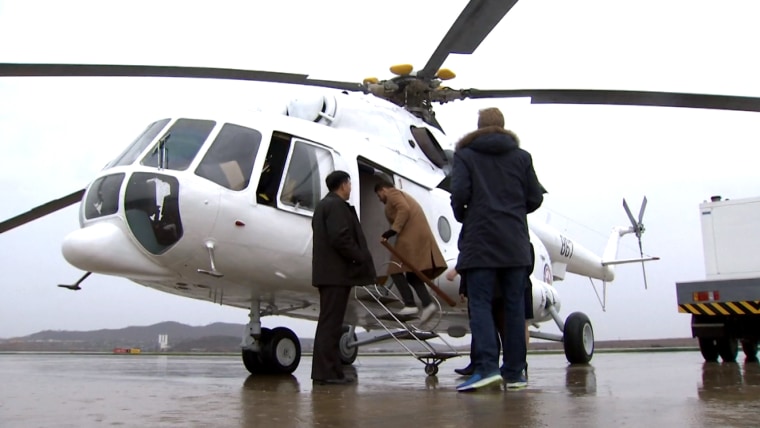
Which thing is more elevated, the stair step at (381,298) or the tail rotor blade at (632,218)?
the tail rotor blade at (632,218)

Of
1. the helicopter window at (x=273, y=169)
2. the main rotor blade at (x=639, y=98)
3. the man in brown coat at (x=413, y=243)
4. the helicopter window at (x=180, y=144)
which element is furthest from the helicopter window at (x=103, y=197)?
the main rotor blade at (x=639, y=98)

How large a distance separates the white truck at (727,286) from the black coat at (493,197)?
19.3 feet

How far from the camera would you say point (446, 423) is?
305 cm

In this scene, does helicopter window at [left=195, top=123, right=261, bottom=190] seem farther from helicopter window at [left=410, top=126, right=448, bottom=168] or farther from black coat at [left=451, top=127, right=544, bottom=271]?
helicopter window at [left=410, top=126, right=448, bottom=168]

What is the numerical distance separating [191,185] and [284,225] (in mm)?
965

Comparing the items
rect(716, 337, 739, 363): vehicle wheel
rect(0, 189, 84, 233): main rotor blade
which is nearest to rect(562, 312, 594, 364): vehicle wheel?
rect(716, 337, 739, 363): vehicle wheel

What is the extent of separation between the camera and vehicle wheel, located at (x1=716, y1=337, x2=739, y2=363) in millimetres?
10086

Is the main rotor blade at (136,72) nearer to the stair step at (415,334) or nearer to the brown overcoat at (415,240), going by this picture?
the brown overcoat at (415,240)

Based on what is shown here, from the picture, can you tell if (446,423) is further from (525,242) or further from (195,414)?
(525,242)

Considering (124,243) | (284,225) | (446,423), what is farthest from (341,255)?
(446,423)

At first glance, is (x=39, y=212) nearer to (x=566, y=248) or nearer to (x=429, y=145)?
(x=429, y=145)

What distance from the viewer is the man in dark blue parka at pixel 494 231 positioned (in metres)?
4.82

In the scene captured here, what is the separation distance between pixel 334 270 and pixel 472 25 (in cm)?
311

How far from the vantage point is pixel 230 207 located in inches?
256
